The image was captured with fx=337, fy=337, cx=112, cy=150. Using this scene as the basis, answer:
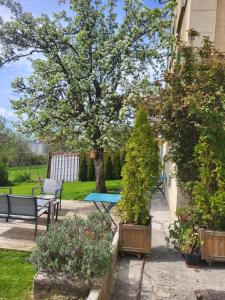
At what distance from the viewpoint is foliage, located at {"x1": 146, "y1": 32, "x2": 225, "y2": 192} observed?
5.26m

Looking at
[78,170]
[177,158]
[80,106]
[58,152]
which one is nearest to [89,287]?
[177,158]

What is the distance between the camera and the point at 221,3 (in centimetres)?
798

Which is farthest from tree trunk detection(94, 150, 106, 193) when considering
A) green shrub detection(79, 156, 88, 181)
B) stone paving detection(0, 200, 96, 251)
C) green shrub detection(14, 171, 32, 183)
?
green shrub detection(14, 171, 32, 183)

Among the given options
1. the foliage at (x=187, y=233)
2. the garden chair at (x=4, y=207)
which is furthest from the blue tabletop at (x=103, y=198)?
the garden chair at (x=4, y=207)

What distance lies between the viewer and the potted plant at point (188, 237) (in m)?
5.24

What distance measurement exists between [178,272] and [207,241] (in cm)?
69

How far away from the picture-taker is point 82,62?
1085cm

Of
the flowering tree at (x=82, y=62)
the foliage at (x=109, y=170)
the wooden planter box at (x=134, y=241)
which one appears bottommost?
the wooden planter box at (x=134, y=241)

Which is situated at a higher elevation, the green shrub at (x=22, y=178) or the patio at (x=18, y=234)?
the green shrub at (x=22, y=178)

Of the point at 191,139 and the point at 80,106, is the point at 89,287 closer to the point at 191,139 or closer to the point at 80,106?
the point at 191,139

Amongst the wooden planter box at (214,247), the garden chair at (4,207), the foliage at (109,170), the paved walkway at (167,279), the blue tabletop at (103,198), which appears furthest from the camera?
the foliage at (109,170)

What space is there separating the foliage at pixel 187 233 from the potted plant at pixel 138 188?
531 mm

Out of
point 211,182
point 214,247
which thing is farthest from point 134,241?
point 211,182

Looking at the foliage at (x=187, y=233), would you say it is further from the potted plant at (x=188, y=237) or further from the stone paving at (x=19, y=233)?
the stone paving at (x=19, y=233)
